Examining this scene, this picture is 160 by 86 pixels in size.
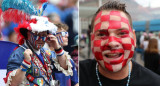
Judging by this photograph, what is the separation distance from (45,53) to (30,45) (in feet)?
0.40

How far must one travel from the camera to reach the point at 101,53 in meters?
0.95

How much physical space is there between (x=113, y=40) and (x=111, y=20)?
0.40 feet

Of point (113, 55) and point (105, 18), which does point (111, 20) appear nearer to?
point (105, 18)

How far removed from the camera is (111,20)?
93 centimetres

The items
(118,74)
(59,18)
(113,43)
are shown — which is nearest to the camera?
(113,43)

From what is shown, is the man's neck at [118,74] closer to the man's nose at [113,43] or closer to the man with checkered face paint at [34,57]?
the man's nose at [113,43]

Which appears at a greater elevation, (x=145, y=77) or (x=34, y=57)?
(x=34, y=57)

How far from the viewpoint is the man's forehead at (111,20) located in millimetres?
926

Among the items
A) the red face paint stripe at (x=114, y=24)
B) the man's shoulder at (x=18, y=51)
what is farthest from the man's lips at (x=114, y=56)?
the man's shoulder at (x=18, y=51)

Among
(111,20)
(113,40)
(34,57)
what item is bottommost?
(34,57)

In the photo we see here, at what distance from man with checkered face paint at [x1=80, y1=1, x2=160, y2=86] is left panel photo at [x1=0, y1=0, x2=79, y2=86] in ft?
0.84

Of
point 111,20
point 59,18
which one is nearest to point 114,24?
point 111,20

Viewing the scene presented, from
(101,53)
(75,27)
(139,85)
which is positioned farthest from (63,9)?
(139,85)

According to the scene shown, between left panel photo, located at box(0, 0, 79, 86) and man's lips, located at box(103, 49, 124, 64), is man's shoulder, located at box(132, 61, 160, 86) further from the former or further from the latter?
left panel photo, located at box(0, 0, 79, 86)
